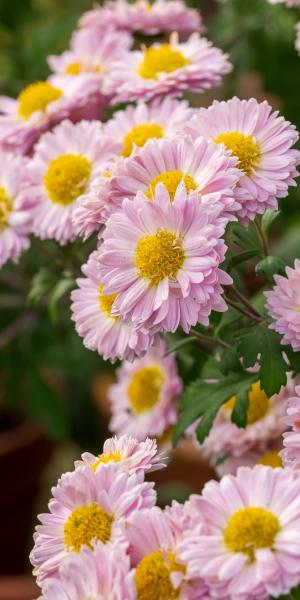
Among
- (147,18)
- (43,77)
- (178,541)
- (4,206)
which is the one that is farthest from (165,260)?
(43,77)

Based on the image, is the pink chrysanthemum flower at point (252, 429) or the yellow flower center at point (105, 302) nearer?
the yellow flower center at point (105, 302)

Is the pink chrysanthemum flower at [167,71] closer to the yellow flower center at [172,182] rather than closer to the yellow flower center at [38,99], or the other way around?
the yellow flower center at [38,99]

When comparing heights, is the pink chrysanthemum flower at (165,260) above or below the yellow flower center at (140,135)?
below

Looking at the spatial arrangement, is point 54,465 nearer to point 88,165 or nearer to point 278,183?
point 88,165

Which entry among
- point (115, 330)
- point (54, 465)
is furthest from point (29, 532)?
point (115, 330)

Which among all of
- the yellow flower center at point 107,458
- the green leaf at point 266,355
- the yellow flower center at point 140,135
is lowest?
the yellow flower center at point 107,458

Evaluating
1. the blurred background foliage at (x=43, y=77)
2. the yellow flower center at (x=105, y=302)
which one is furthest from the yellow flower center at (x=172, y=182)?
the blurred background foliage at (x=43, y=77)

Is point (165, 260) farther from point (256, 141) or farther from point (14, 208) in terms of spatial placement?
point (14, 208)
